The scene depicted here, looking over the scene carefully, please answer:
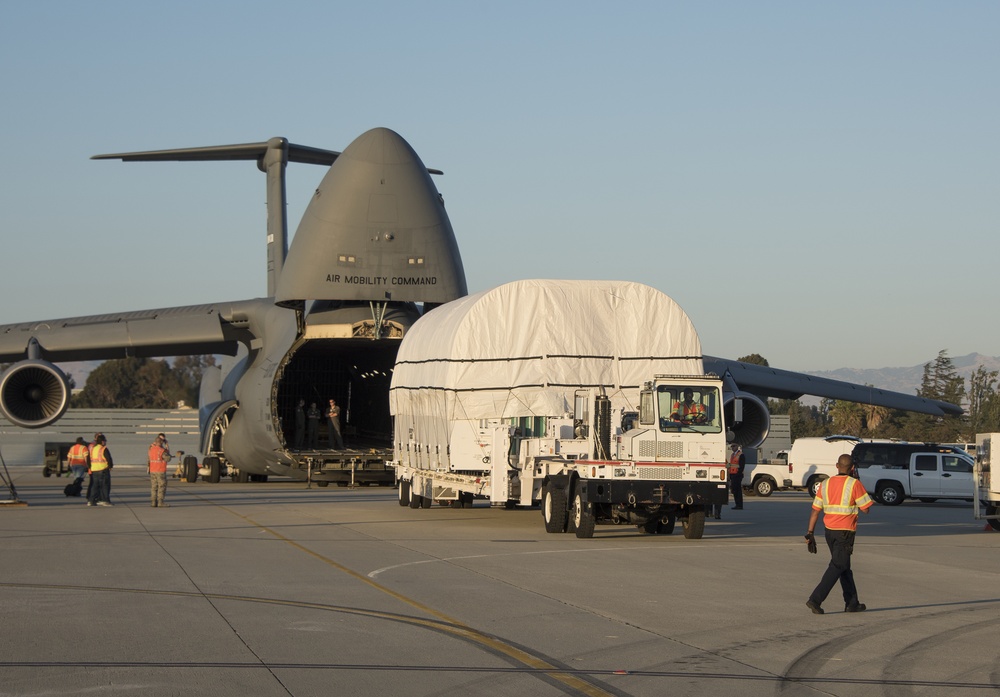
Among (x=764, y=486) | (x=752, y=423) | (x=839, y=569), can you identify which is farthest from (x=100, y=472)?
(x=764, y=486)

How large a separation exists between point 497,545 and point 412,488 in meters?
7.33

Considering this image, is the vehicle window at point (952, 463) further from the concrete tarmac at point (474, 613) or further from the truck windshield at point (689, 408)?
the truck windshield at point (689, 408)

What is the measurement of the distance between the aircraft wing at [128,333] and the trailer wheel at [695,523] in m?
17.2

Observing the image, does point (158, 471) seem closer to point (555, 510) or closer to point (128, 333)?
point (128, 333)

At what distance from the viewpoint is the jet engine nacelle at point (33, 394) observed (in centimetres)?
→ 2952

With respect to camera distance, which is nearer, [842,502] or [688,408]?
[842,502]

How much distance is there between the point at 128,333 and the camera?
109ft

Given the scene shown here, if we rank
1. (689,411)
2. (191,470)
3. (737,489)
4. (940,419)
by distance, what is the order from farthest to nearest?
(940,419) → (191,470) → (737,489) → (689,411)

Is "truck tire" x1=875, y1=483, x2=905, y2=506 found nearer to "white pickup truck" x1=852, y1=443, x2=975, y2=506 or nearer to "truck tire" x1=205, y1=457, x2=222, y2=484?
"white pickup truck" x1=852, y1=443, x2=975, y2=506

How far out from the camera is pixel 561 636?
9930mm

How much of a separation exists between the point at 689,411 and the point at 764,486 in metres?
21.3

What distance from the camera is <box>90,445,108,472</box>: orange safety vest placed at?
2508cm

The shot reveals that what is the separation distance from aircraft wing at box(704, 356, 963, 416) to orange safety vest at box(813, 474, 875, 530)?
75.8ft

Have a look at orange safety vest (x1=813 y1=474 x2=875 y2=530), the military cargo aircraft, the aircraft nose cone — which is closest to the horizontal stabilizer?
the military cargo aircraft
